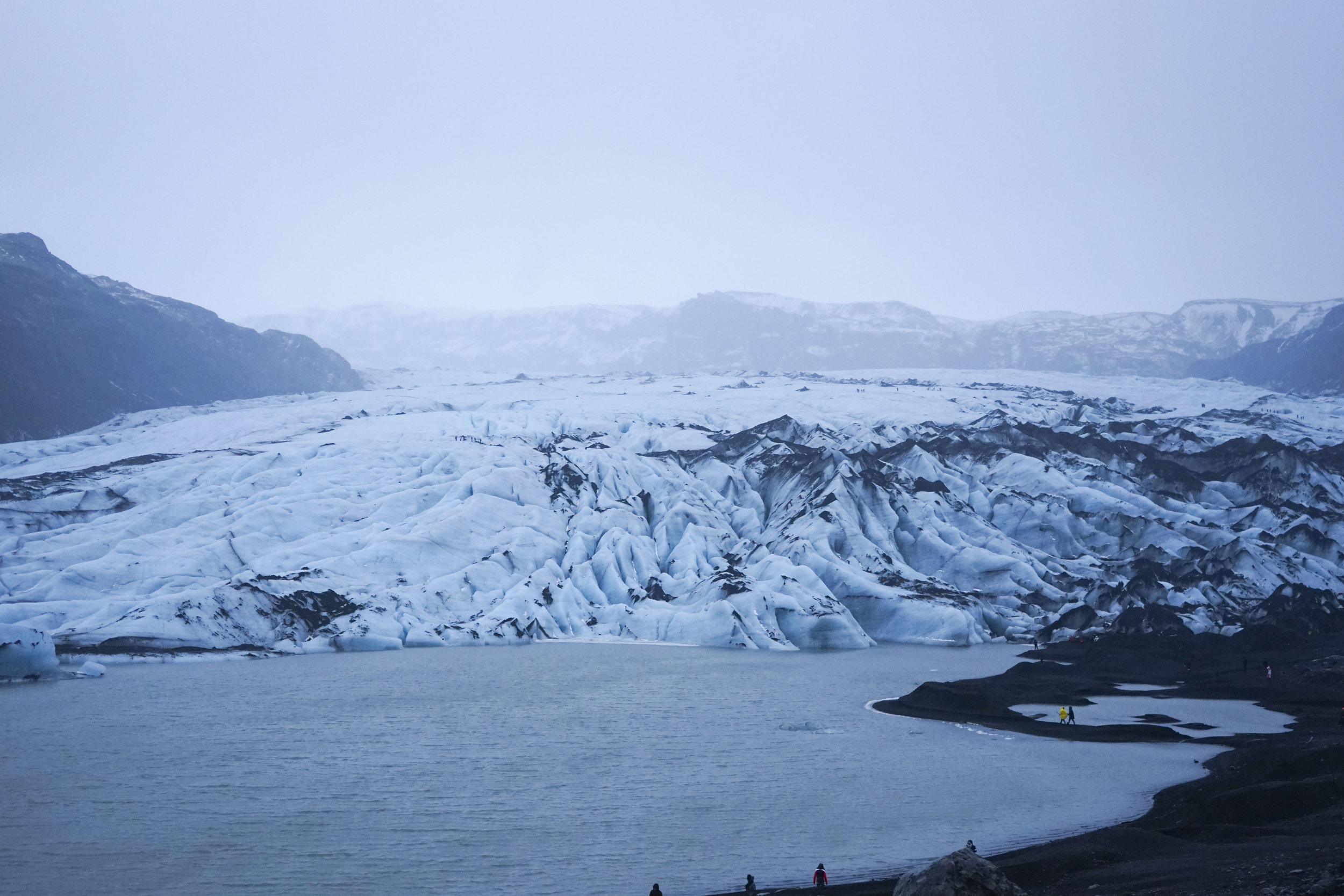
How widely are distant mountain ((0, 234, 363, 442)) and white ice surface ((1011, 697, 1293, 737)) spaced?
7440 cm

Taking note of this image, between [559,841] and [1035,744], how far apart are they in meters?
14.4

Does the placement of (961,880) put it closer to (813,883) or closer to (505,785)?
(813,883)

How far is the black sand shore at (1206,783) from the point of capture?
48.9 ft

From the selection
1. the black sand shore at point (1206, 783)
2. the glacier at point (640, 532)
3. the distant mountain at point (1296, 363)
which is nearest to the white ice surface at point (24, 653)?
the glacier at point (640, 532)

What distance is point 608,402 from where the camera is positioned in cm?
8650

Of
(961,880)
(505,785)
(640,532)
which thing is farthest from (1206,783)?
(640,532)

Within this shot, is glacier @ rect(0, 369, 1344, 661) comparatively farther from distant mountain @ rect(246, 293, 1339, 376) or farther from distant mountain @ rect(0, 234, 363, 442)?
distant mountain @ rect(246, 293, 1339, 376)

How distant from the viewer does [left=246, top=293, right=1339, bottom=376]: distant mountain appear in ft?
512

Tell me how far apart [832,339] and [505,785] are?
14886cm

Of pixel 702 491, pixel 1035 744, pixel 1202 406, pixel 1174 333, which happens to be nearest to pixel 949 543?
pixel 702 491

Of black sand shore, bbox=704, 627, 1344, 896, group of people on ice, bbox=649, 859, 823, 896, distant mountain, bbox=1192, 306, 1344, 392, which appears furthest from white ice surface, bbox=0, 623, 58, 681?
distant mountain, bbox=1192, 306, 1344, 392

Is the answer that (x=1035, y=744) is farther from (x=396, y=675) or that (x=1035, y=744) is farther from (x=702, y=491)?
(x=702, y=491)

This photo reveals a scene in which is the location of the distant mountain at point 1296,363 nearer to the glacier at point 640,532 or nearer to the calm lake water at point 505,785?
the glacier at point 640,532

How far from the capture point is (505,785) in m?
23.0
